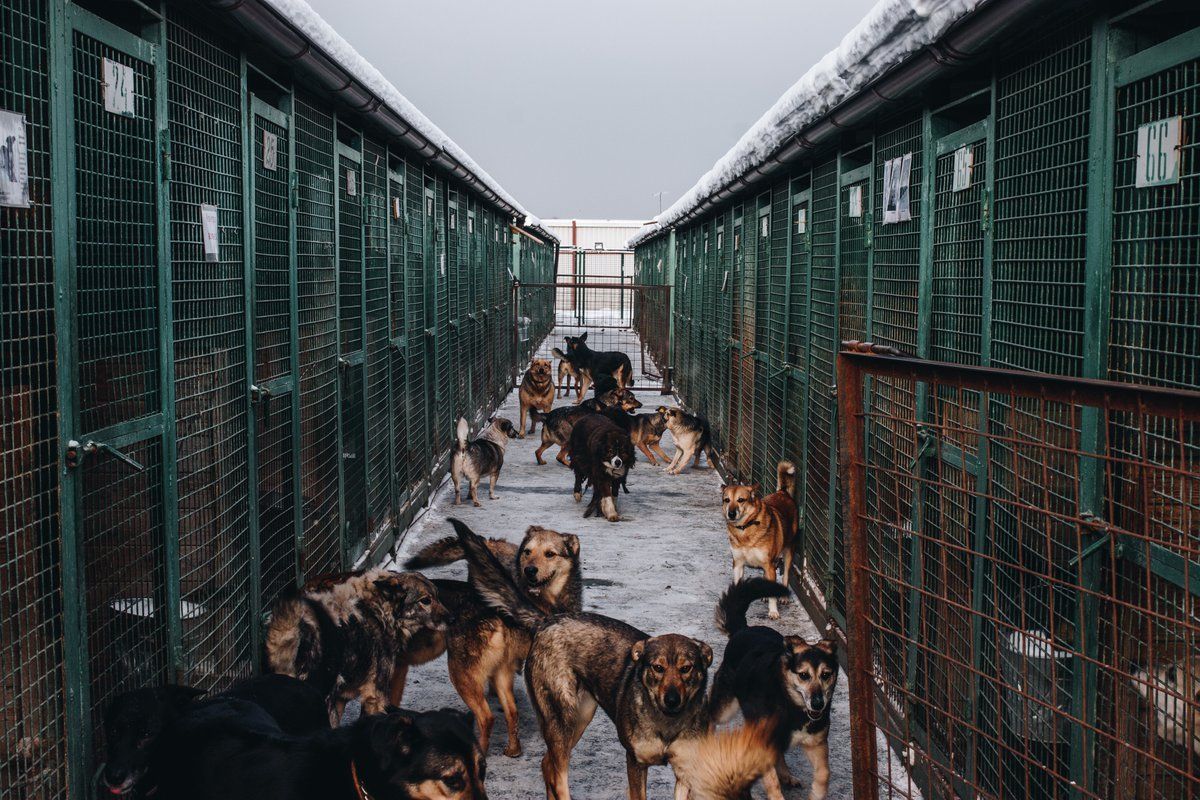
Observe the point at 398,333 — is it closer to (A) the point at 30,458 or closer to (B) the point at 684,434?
(B) the point at 684,434

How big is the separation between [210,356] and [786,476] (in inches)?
175

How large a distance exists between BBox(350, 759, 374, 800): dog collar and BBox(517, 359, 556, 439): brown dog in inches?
472

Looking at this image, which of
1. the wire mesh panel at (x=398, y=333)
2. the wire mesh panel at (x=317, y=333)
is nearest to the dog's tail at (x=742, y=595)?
the wire mesh panel at (x=317, y=333)

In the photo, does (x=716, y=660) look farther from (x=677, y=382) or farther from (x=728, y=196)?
(x=677, y=382)

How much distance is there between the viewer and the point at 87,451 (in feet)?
10.9

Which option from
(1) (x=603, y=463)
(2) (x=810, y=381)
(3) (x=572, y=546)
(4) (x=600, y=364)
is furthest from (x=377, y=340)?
(4) (x=600, y=364)

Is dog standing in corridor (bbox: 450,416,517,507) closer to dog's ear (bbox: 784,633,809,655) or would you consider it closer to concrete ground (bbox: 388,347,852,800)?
concrete ground (bbox: 388,347,852,800)

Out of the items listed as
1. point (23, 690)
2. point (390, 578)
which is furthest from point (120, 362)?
point (390, 578)

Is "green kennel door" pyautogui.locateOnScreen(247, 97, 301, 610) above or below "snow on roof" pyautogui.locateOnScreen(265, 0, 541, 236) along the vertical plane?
below

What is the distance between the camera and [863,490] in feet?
9.91

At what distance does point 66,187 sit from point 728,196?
9067 mm

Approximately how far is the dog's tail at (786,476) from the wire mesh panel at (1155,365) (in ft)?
14.9

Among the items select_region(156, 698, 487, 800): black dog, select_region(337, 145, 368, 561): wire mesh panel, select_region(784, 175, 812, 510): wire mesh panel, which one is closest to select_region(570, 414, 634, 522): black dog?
select_region(784, 175, 812, 510): wire mesh panel

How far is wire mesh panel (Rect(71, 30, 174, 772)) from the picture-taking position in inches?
138
